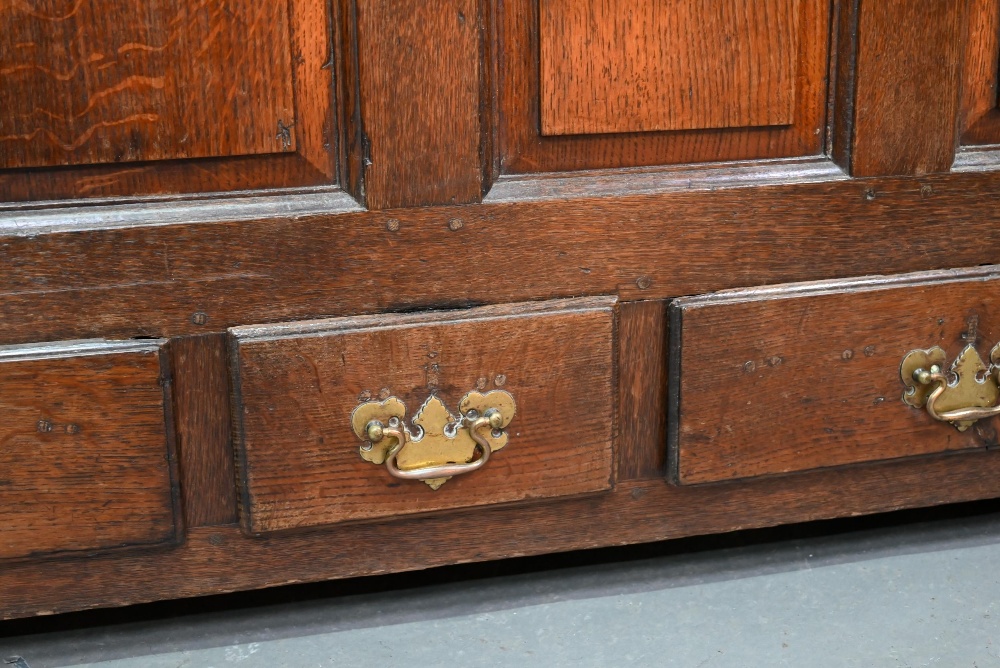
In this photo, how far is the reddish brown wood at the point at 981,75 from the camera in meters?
1.07

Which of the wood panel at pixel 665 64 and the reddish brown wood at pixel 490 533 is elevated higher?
the wood panel at pixel 665 64

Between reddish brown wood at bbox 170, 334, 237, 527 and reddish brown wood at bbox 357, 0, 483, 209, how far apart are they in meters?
0.19

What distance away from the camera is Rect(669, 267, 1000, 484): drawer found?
3.44 ft

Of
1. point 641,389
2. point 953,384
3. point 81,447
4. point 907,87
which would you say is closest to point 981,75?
point 907,87

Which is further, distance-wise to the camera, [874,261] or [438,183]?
[874,261]

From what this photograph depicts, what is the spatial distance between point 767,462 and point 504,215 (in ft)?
1.17

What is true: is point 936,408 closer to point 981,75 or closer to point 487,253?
point 981,75

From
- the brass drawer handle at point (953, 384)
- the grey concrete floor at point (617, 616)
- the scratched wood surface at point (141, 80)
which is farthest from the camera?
the brass drawer handle at point (953, 384)

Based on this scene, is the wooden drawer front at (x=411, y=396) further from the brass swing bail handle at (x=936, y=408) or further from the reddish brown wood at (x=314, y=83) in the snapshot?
the brass swing bail handle at (x=936, y=408)

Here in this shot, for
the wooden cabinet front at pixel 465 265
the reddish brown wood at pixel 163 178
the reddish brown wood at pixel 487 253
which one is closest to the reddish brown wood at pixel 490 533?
the wooden cabinet front at pixel 465 265

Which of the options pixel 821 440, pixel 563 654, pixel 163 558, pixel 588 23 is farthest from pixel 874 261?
pixel 163 558

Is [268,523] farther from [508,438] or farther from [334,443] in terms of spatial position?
[508,438]

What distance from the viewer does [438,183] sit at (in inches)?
38.3

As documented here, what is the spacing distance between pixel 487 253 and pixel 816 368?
339mm
